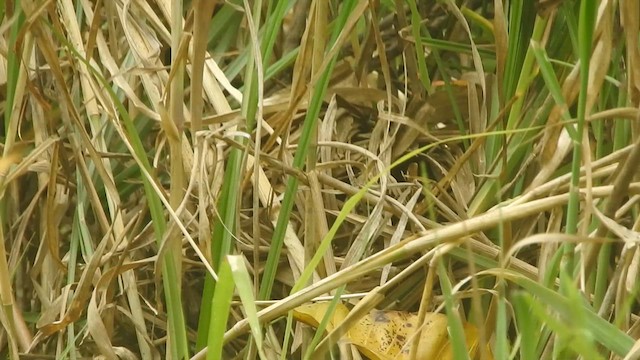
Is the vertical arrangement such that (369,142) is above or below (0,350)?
above

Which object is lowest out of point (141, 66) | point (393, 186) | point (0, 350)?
point (0, 350)

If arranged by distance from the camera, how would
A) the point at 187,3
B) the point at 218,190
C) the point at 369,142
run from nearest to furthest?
the point at 218,190 → the point at 369,142 → the point at 187,3

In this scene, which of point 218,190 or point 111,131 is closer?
point 218,190

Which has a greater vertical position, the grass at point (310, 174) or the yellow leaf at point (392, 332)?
the grass at point (310, 174)

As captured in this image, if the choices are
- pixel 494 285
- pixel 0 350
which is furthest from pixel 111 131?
pixel 494 285

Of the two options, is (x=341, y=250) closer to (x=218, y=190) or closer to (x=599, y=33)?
(x=218, y=190)

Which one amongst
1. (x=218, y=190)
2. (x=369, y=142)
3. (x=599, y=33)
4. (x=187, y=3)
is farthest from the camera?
(x=187, y=3)

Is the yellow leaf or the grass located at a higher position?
the grass
